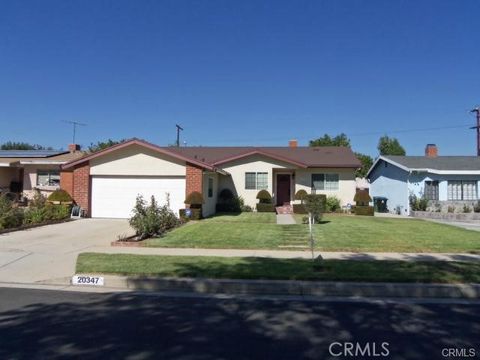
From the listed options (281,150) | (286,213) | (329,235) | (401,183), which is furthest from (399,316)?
(281,150)

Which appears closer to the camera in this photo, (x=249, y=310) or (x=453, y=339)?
(x=453, y=339)

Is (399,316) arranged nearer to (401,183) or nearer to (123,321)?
(123,321)

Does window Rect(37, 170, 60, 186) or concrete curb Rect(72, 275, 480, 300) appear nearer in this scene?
concrete curb Rect(72, 275, 480, 300)

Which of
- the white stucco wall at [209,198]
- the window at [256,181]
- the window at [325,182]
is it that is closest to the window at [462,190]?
the window at [325,182]

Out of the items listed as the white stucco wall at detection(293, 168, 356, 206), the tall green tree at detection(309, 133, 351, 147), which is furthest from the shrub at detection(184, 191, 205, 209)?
the tall green tree at detection(309, 133, 351, 147)

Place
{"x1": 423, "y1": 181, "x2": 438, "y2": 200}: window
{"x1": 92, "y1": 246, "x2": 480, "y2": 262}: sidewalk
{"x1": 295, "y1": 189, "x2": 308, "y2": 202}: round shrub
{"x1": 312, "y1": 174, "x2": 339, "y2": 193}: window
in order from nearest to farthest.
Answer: {"x1": 92, "y1": 246, "x2": 480, "y2": 262}: sidewalk < {"x1": 423, "y1": 181, "x2": 438, "y2": 200}: window < {"x1": 295, "y1": 189, "x2": 308, "y2": 202}: round shrub < {"x1": 312, "y1": 174, "x2": 339, "y2": 193}: window

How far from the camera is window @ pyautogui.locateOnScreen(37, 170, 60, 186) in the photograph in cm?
2908

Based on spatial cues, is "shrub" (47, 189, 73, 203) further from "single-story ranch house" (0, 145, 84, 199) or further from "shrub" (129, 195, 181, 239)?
"shrub" (129, 195, 181, 239)

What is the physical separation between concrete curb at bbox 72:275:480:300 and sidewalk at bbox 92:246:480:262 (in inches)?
109

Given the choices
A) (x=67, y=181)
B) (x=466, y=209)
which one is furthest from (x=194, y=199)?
(x=466, y=209)

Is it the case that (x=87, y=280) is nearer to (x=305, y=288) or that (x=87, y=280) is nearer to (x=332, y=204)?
(x=305, y=288)

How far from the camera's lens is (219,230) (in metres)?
16.0

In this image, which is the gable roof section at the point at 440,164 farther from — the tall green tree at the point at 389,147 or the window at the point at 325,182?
the tall green tree at the point at 389,147

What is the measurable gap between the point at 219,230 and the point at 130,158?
304 inches
